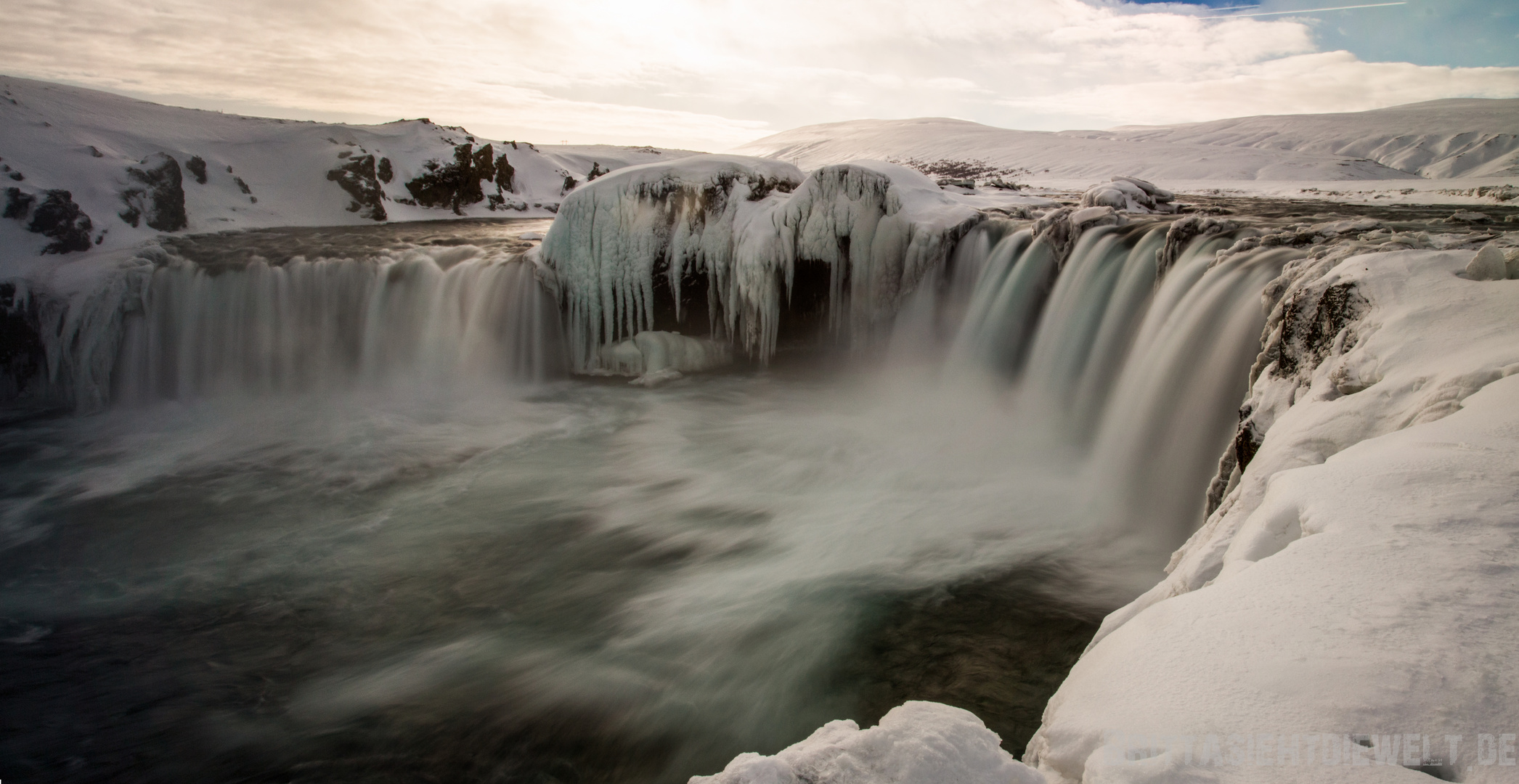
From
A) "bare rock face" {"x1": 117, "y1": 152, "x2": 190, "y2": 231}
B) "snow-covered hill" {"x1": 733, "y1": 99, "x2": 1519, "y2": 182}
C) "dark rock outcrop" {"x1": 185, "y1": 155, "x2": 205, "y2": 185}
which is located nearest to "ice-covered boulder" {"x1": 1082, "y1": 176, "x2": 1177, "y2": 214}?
"snow-covered hill" {"x1": 733, "y1": 99, "x2": 1519, "y2": 182}

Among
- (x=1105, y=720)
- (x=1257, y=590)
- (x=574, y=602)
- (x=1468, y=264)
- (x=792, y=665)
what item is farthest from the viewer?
(x=574, y=602)

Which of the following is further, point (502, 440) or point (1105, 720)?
point (502, 440)

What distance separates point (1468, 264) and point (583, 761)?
4698 millimetres

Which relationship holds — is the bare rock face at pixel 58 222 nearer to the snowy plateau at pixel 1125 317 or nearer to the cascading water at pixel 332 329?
the snowy plateau at pixel 1125 317

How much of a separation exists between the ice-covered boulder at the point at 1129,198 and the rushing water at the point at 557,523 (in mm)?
1384

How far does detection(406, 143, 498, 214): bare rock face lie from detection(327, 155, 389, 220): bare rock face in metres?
1.19

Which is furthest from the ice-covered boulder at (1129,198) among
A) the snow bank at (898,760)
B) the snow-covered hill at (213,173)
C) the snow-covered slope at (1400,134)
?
the snow-covered hill at (213,173)

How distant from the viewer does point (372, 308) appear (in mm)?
9875

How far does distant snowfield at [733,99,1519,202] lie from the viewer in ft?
57.4

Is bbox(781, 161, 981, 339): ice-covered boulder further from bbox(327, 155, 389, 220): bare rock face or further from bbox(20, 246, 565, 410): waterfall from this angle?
bbox(327, 155, 389, 220): bare rock face

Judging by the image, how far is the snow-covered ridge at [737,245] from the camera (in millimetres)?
8859

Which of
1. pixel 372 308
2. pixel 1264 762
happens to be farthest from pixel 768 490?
pixel 372 308

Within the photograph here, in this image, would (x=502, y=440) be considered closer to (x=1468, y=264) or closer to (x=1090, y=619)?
(x=1090, y=619)

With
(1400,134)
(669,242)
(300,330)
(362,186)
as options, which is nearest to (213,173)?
(362,186)
